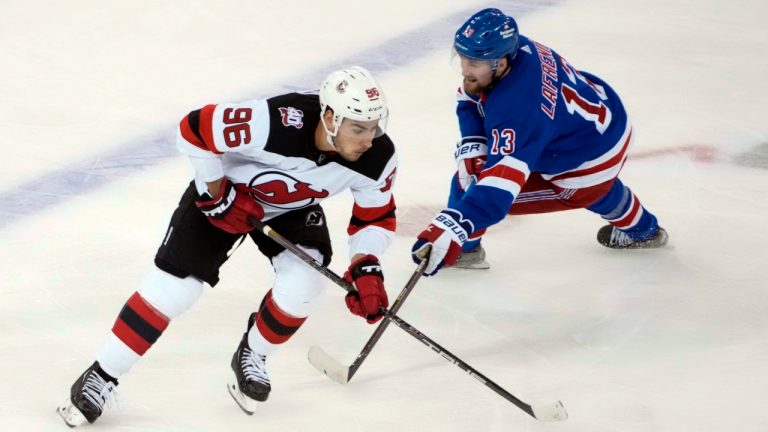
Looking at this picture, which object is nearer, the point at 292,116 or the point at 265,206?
the point at 292,116

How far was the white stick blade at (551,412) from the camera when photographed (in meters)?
2.97

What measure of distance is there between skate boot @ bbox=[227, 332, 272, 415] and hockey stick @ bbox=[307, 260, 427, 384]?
0.18m

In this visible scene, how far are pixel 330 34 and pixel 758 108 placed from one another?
2077 millimetres

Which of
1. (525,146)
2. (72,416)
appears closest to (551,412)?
(525,146)

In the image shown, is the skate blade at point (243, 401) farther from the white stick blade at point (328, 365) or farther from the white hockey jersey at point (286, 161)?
the white hockey jersey at point (286, 161)

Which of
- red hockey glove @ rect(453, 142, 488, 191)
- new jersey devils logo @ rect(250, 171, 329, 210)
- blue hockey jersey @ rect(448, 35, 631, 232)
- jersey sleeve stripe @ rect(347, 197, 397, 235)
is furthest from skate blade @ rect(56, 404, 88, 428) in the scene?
red hockey glove @ rect(453, 142, 488, 191)

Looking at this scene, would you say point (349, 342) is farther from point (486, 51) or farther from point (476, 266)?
point (486, 51)

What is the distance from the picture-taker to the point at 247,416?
3.03m

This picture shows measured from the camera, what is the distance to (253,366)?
3.07 metres

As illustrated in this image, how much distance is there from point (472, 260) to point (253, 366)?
3.44 feet

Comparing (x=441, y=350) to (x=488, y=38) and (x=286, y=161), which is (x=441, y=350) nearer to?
(x=286, y=161)

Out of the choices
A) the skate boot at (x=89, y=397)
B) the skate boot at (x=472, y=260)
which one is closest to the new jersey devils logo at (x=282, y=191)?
the skate boot at (x=89, y=397)

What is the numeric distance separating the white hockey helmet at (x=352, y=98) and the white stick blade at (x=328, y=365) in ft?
2.34

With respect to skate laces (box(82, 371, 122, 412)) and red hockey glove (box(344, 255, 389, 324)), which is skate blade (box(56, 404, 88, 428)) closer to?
skate laces (box(82, 371, 122, 412))
